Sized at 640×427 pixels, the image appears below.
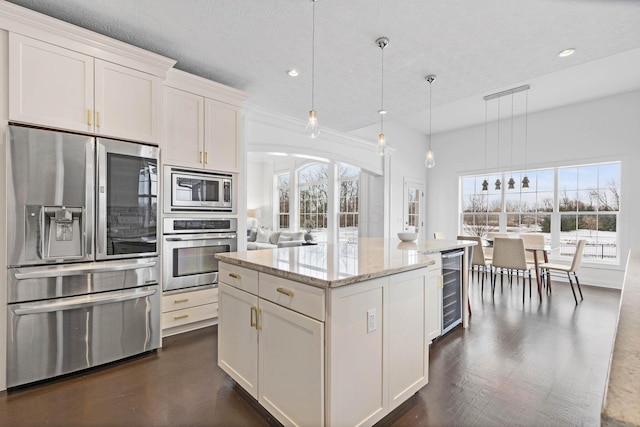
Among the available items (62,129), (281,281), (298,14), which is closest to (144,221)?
(62,129)

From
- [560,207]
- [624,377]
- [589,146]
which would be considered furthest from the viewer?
[560,207]

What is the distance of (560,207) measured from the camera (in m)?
5.89

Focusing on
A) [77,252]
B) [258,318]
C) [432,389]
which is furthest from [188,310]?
[432,389]

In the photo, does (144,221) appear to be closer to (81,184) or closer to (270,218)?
(81,184)

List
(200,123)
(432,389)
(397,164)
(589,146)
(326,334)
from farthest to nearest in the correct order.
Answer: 1. (397,164)
2. (589,146)
3. (200,123)
4. (432,389)
5. (326,334)

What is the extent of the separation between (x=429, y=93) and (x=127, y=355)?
4.09 m

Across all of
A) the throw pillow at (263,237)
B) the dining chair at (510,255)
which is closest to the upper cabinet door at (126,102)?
the dining chair at (510,255)

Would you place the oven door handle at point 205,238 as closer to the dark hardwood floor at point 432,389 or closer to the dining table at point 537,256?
the dark hardwood floor at point 432,389

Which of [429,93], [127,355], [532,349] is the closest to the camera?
[127,355]

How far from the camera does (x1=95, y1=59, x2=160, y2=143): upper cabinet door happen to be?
242 cm

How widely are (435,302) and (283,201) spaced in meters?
6.94

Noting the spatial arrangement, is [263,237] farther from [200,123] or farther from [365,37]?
[365,37]

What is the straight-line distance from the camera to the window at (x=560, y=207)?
537cm

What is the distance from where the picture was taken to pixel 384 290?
1.69 metres
